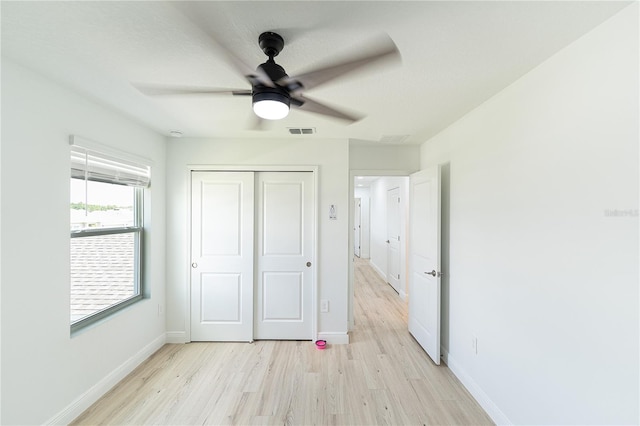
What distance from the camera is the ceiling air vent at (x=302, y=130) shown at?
2.56 meters

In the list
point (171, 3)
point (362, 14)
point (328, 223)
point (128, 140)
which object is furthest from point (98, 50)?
point (328, 223)

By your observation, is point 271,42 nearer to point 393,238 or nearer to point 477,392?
point 477,392

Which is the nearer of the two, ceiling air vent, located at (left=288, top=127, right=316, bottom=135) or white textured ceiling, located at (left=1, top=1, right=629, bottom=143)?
white textured ceiling, located at (left=1, top=1, right=629, bottom=143)

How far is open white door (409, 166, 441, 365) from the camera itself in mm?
2510

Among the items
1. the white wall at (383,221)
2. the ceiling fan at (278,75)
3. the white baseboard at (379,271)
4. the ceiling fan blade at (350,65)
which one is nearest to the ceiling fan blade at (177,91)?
the ceiling fan at (278,75)

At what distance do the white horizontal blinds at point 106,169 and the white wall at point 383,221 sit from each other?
137 inches

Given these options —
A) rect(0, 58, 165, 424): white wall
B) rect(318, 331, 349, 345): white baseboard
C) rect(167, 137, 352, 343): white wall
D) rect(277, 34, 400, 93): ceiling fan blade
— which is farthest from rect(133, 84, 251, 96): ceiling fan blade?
rect(318, 331, 349, 345): white baseboard

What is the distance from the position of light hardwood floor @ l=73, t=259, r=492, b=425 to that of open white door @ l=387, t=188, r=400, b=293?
206cm

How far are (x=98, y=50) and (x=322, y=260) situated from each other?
2431 millimetres

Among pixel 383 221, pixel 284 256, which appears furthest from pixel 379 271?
pixel 284 256

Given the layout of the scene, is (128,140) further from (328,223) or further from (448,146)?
(448,146)

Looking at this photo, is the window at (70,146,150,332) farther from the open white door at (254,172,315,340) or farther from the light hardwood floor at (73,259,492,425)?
the open white door at (254,172,315,340)

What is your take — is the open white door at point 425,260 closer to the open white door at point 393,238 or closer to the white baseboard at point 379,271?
the open white door at point 393,238

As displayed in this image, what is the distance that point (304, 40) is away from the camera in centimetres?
125
